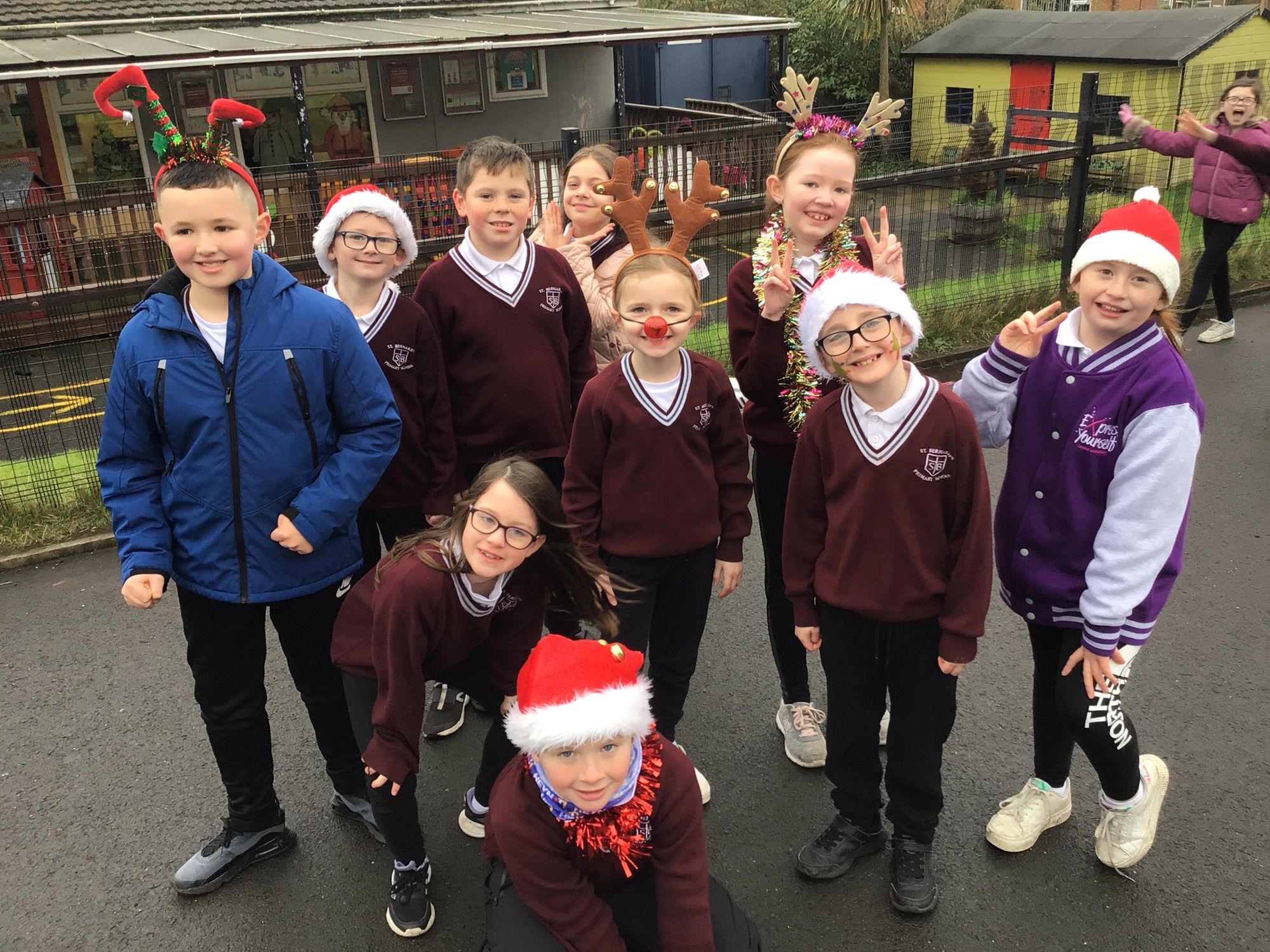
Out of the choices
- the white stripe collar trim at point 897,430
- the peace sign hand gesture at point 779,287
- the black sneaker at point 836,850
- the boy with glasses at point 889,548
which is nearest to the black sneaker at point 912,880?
the boy with glasses at point 889,548

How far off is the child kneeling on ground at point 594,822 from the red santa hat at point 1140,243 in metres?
1.46

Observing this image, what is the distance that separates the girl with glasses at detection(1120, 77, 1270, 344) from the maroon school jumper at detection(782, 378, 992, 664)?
461 cm

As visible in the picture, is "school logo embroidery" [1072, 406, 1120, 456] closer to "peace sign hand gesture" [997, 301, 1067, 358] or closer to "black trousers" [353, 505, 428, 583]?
"peace sign hand gesture" [997, 301, 1067, 358]

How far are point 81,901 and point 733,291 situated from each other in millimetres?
2538

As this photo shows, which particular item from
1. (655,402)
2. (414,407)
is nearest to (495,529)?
(655,402)

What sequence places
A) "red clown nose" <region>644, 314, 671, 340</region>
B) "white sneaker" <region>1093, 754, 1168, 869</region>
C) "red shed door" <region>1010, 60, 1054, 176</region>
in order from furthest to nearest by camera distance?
"red shed door" <region>1010, 60, 1054, 176</region>
"white sneaker" <region>1093, 754, 1168, 869</region>
"red clown nose" <region>644, 314, 671, 340</region>

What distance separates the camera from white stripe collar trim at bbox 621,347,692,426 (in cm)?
274

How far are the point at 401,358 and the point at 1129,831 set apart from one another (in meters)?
2.47

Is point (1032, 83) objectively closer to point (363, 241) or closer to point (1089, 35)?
point (1089, 35)

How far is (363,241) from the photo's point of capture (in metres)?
2.93

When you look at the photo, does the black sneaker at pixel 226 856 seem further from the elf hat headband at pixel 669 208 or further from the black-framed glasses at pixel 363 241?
the elf hat headband at pixel 669 208

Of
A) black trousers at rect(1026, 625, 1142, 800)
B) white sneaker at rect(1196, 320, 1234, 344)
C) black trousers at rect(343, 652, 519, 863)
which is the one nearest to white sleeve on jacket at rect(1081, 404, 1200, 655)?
black trousers at rect(1026, 625, 1142, 800)

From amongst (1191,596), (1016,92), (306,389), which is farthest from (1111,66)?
(306,389)

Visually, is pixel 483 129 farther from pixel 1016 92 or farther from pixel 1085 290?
pixel 1085 290
